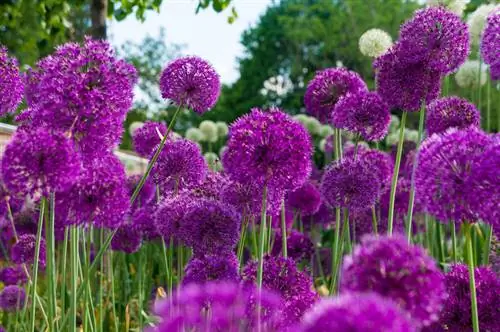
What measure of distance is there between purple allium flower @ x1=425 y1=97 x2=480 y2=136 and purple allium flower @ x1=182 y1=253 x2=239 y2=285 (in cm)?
104

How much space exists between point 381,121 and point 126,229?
1.58 metres

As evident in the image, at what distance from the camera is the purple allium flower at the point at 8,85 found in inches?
93.6

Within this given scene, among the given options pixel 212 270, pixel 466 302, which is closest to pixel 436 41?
pixel 466 302

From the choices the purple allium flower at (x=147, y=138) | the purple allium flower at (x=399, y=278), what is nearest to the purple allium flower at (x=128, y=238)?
the purple allium flower at (x=147, y=138)

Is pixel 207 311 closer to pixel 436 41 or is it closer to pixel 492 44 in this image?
pixel 436 41

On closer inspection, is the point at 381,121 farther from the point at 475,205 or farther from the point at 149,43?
the point at 149,43

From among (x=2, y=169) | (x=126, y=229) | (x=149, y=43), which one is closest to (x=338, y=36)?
(x=149, y=43)

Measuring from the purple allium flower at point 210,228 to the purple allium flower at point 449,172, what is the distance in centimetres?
96

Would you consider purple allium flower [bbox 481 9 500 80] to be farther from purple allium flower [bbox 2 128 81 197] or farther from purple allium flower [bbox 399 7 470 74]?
purple allium flower [bbox 2 128 81 197]

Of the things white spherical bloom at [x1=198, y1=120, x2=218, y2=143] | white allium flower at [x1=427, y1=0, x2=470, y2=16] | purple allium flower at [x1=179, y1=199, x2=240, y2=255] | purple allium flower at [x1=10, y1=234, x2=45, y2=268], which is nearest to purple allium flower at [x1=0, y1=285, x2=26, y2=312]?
purple allium flower at [x1=10, y1=234, x2=45, y2=268]

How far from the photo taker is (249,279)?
218 centimetres

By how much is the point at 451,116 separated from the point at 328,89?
66 centimetres

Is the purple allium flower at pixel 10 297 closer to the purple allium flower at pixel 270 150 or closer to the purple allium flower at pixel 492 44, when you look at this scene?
the purple allium flower at pixel 270 150

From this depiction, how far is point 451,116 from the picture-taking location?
2.71 meters
